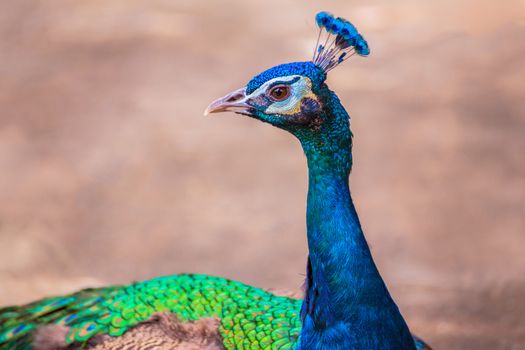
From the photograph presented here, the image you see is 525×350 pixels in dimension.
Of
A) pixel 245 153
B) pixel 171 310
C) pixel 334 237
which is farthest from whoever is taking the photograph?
pixel 245 153

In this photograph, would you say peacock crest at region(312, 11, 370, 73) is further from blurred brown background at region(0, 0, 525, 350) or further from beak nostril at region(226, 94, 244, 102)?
blurred brown background at region(0, 0, 525, 350)

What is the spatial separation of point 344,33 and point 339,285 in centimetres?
62

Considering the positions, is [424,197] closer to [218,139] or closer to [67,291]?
[218,139]

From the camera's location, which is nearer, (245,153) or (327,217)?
(327,217)

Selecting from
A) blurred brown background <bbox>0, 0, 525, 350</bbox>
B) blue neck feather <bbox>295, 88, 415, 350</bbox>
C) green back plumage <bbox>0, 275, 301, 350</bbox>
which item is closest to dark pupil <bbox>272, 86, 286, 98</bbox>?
blue neck feather <bbox>295, 88, 415, 350</bbox>

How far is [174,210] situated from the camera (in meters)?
4.36

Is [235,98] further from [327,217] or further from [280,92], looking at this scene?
[327,217]

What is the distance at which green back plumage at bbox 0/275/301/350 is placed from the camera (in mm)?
2416

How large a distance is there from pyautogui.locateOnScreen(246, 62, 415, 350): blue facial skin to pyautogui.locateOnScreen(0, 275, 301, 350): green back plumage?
0.26 m

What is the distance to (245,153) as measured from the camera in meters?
4.71

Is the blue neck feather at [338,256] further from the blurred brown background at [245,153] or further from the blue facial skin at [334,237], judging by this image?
the blurred brown background at [245,153]

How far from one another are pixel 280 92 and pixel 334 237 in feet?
1.25

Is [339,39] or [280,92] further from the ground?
[339,39]

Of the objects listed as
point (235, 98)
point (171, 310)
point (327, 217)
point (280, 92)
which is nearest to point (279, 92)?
point (280, 92)
